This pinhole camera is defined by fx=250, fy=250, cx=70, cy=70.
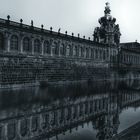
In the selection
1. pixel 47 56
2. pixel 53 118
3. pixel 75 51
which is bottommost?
pixel 53 118

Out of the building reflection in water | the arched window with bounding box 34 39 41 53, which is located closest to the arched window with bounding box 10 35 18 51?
the arched window with bounding box 34 39 41 53

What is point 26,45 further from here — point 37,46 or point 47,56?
point 47,56

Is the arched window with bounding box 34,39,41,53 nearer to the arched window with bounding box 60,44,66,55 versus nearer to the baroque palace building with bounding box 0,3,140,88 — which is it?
the baroque palace building with bounding box 0,3,140,88

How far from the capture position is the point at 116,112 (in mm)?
22328

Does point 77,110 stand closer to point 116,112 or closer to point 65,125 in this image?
point 116,112

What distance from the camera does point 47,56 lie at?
162 ft

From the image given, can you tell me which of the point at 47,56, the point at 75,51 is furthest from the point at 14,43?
the point at 75,51

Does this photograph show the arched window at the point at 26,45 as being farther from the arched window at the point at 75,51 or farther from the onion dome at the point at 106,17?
the onion dome at the point at 106,17

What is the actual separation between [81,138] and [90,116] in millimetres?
6256

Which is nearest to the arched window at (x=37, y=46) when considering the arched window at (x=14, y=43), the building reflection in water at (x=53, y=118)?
the arched window at (x=14, y=43)

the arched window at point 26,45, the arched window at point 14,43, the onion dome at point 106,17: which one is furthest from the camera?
the onion dome at point 106,17

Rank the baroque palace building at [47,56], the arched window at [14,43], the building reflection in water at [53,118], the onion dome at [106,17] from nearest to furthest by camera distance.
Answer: the building reflection in water at [53,118] → the baroque palace building at [47,56] → the arched window at [14,43] → the onion dome at [106,17]

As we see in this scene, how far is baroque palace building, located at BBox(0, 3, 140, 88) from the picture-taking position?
39469 mm

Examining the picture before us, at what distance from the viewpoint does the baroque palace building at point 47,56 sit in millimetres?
39469
